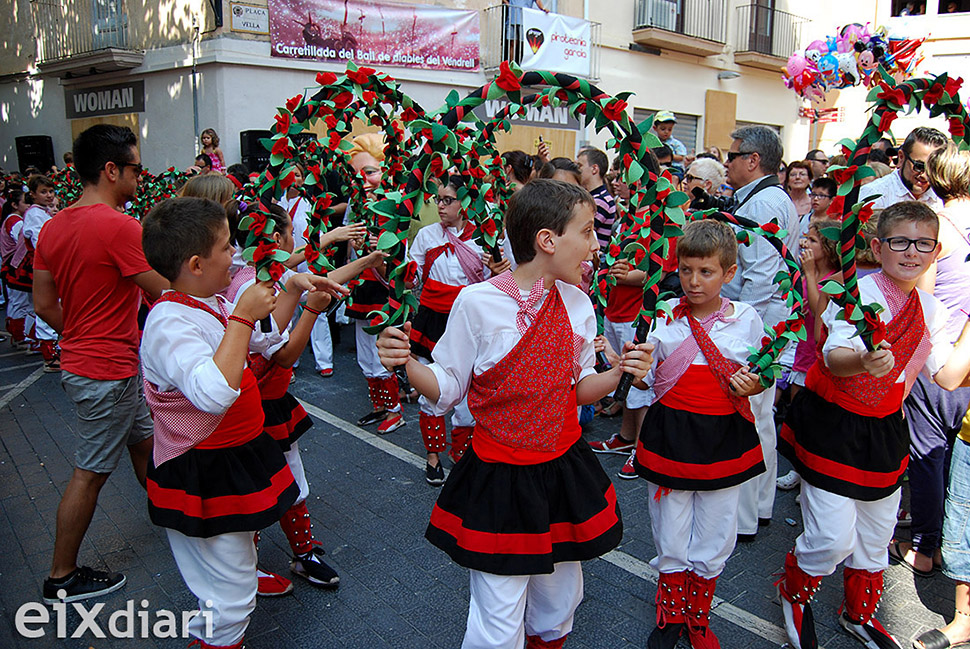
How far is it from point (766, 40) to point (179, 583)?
20819 millimetres

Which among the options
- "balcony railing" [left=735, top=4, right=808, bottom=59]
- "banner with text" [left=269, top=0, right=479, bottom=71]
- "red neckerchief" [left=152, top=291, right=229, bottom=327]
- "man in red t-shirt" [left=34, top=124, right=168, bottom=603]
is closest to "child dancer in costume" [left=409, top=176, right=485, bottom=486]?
"man in red t-shirt" [left=34, top=124, right=168, bottom=603]

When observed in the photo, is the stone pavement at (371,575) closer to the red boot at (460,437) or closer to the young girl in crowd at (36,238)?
the red boot at (460,437)

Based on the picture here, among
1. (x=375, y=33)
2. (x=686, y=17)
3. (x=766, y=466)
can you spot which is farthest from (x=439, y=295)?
(x=686, y=17)

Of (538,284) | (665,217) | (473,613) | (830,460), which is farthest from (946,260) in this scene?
(473,613)

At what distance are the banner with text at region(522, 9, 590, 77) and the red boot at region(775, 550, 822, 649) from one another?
526 inches

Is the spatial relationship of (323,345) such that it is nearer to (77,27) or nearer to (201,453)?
(201,453)

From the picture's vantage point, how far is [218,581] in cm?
264

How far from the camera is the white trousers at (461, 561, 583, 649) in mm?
2346

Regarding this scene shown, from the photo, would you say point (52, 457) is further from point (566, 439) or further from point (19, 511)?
point (566, 439)

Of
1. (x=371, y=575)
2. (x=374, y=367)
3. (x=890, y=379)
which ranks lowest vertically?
(x=371, y=575)

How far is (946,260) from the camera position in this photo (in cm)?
362

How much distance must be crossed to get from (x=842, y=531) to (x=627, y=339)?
2824 millimetres

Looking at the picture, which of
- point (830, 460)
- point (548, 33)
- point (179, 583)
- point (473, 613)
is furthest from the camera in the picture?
point (548, 33)

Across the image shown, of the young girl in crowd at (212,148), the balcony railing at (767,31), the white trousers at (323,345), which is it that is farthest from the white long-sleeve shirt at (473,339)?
the balcony railing at (767,31)
